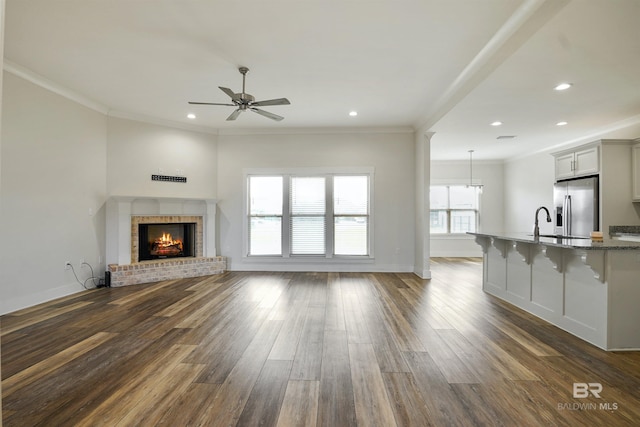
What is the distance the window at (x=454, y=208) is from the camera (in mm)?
8891

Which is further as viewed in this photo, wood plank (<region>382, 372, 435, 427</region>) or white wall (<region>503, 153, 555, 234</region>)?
white wall (<region>503, 153, 555, 234</region>)

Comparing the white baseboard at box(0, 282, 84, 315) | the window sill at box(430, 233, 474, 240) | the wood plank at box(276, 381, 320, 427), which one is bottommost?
the wood plank at box(276, 381, 320, 427)

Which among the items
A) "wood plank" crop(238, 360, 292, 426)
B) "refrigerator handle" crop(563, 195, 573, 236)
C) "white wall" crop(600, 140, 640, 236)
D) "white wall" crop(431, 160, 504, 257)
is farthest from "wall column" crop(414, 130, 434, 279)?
"wood plank" crop(238, 360, 292, 426)

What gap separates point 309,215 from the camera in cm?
643

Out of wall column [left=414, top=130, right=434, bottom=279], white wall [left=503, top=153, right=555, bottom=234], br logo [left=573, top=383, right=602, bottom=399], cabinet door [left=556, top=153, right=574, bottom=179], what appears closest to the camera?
br logo [left=573, top=383, right=602, bottom=399]

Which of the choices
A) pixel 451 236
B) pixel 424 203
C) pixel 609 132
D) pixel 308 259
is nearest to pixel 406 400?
pixel 424 203

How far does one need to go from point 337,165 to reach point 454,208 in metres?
4.48

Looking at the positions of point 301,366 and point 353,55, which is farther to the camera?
point 353,55

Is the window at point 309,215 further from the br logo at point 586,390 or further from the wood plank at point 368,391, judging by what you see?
the br logo at point 586,390

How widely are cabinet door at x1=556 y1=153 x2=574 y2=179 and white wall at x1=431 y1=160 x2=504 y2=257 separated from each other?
2.94 metres

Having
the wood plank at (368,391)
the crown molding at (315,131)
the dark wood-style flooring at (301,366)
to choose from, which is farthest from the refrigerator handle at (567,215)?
the wood plank at (368,391)

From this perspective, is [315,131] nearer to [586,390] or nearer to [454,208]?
[454,208]

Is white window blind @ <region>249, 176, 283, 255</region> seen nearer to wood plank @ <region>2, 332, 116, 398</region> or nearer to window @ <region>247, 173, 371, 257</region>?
window @ <region>247, 173, 371, 257</region>

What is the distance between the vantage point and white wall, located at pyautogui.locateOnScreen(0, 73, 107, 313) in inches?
147
